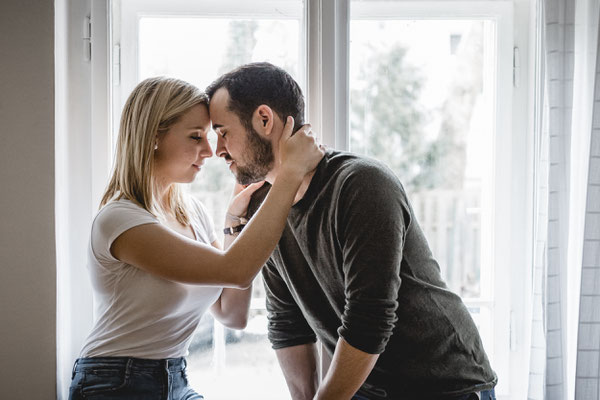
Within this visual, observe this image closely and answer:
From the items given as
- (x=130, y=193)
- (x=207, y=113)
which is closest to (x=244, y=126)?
(x=207, y=113)

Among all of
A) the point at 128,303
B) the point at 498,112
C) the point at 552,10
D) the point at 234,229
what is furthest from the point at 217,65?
the point at 552,10

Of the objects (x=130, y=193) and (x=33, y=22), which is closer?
(x=130, y=193)

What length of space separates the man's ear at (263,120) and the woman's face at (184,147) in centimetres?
14

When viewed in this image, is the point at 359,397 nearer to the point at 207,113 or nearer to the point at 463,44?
the point at 207,113

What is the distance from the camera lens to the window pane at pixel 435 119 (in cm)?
177

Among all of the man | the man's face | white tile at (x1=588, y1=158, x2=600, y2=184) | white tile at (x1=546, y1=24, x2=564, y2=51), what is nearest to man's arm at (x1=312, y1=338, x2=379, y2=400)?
the man

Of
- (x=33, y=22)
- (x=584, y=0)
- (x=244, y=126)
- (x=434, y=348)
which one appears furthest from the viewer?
(x=584, y=0)

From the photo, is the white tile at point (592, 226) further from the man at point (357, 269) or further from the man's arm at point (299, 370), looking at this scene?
the man's arm at point (299, 370)

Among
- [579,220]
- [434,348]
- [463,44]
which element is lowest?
[434,348]

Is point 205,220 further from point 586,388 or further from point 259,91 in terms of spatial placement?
point 586,388

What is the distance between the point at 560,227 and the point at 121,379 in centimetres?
133

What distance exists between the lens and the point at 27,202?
154 cm

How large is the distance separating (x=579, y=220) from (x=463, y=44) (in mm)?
692

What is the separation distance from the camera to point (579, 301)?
1.63 metres
